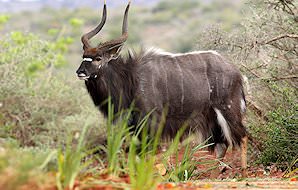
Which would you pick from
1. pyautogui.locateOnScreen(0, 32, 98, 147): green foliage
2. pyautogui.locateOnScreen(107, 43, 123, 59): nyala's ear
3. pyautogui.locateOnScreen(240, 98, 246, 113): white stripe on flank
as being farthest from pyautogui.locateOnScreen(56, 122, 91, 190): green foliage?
pyautogui.locateOnScreen(0, 32, 98, 147): green foliage

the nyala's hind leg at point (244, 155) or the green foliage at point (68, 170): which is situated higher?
the green foliage at point (68, 170)

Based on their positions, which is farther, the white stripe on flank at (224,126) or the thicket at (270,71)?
the white stripe on flank at (224,126)

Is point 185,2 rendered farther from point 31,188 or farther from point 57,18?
point 31,188

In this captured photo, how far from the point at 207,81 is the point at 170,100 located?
60 cm

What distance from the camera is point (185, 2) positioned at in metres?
61.3

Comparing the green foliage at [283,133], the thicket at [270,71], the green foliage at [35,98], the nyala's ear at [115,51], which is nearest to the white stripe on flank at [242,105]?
the thicket at [270,71]

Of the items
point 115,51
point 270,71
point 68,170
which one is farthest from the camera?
point 270,71

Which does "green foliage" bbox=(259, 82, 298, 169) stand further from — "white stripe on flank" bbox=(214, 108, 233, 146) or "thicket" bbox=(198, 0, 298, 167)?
"white stripe on flank" bbox=(214, 108, 233, 146)

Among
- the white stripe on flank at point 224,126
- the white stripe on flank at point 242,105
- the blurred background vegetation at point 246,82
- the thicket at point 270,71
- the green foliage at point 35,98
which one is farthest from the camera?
the green foliage at point 35,98

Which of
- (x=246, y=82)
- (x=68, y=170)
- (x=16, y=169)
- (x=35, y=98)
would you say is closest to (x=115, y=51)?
(x=246, y=82)

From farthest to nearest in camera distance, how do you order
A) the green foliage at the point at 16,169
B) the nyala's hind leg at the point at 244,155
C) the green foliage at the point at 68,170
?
the nyala's hind leg at the point at 244,155, the green foliage at the point at 68,170, the green foliage at the point at 16,169

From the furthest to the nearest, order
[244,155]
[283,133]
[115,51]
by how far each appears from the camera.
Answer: [244,155]
[115,51]
[283,133]

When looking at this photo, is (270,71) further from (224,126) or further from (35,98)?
(35,98)

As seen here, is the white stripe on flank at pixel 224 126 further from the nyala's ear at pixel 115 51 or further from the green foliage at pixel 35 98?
the green foliage at pixel 35 98
